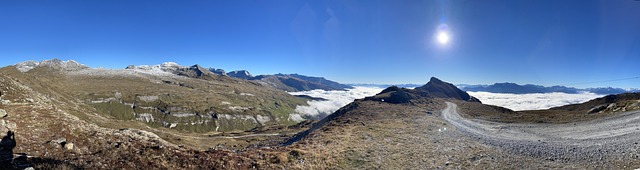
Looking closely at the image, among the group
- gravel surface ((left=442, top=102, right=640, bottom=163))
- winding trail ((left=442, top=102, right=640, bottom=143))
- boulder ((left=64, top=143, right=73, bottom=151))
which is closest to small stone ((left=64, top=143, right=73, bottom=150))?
boulder ((left=64, top=143, right=73, bottom=151))

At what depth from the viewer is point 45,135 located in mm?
20719

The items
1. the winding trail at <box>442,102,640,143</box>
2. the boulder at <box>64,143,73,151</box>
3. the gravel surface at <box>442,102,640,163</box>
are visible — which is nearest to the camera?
the boulder at <box>64,143,73,151</box>

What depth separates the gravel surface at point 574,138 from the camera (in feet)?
68.1

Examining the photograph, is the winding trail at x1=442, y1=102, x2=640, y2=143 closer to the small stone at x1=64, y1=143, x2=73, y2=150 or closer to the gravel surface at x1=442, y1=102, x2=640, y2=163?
the gravel surface at x1=442, y1=102, x2=640, y2=163

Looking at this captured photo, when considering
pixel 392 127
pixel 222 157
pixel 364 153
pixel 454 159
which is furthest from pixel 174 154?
pixel 392 127

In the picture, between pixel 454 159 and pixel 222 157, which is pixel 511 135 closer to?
pixel 454 159

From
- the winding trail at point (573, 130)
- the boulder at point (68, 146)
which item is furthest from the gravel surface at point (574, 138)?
the boulder at point (68, 146)

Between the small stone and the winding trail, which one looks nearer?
the small stone

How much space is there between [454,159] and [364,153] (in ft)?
25.4

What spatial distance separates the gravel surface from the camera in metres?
20.8

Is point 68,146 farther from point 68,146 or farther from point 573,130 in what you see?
point 573,130

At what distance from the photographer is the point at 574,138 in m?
26.8

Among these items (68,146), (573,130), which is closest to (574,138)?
(573,130)

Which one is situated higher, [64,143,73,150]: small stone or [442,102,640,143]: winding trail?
[442,102,640,143]: winding trail
